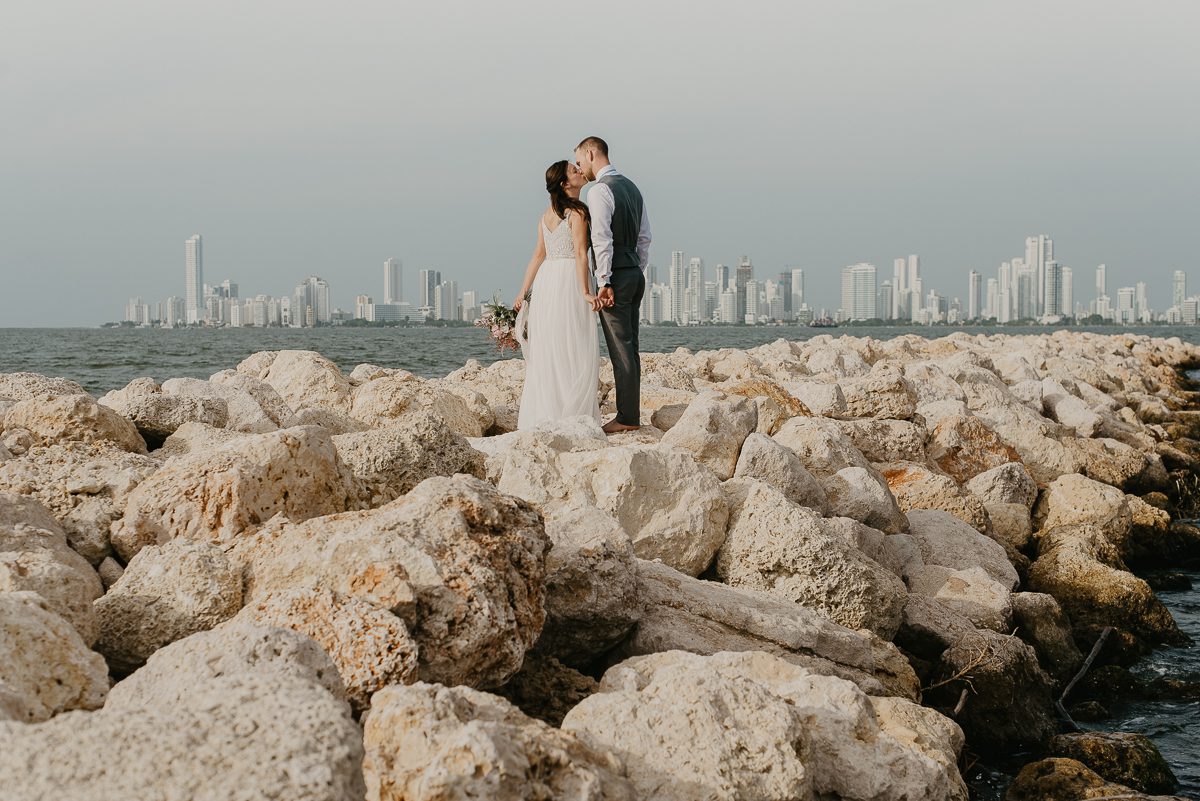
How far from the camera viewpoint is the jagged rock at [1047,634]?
5.73 metres

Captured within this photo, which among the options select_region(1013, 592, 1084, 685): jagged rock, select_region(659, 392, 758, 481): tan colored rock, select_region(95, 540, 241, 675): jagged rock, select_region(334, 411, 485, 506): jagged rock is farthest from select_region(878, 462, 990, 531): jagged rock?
select_region(95, 540, 241, 675): jagged rock

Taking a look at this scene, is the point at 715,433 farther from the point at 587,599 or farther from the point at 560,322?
the point at 587,599

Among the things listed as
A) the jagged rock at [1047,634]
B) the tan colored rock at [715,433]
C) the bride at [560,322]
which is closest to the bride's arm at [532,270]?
the bride at [560,322]

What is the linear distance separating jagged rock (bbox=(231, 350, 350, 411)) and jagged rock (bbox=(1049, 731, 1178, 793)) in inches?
237

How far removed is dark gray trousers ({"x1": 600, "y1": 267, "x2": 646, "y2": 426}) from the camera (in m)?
7.54

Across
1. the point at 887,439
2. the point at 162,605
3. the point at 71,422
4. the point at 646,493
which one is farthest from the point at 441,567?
the point at 887,439

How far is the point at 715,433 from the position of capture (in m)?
6.34

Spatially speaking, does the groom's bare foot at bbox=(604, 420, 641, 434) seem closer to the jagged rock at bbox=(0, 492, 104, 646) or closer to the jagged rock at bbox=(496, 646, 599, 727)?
the jagged rock at bbox=(496, 646, 599, 727)

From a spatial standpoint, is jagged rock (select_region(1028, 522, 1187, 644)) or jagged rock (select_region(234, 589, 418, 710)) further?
jagged rock (select_region(1028, 522, 1187, 644))

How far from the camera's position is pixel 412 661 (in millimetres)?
2918

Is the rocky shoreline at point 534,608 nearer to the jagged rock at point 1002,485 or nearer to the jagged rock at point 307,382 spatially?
the jagged rock at point 1002,485

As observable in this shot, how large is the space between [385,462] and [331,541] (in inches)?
45.4

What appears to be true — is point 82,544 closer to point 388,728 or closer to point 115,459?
point 115,459

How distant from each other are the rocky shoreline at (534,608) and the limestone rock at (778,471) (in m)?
0.02
